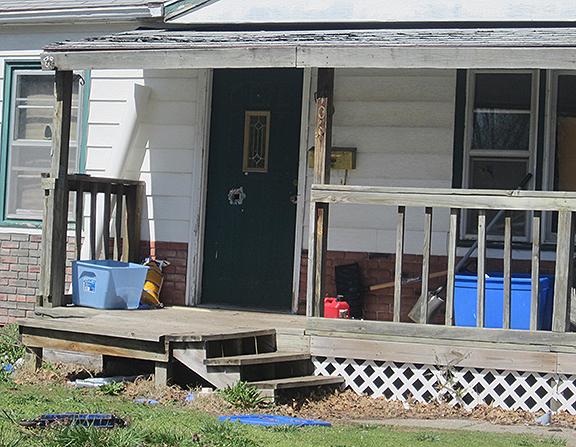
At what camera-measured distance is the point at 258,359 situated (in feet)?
30.2

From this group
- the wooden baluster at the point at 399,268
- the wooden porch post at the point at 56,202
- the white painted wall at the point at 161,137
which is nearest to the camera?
the wooden baluster at the point at 399,268

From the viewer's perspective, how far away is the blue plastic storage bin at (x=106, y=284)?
10.8 m

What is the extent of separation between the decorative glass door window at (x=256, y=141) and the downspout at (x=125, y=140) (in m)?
1.17

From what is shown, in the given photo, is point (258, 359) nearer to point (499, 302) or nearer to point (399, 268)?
point (399, 268)

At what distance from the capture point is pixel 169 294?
1202 cm

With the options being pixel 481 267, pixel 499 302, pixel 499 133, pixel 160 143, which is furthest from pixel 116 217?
pixel 481 267

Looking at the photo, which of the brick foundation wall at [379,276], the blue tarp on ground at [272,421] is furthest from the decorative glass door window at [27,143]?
the blue tarp on ground at [272,421]

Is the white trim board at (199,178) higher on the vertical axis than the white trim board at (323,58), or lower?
lower

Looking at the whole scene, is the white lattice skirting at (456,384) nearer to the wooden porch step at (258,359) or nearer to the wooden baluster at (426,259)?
the wooden porch step at (258,359)

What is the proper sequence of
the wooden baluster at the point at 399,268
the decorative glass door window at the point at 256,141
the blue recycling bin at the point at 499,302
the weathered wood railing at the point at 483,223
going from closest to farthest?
the weathered wood railing at the point at 483,223
the wooden baluster at the point at 399,268
the blue recycling bin at the point at 499,302
the decorative glass door window at the point at 256,141

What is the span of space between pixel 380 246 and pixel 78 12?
4.16 m

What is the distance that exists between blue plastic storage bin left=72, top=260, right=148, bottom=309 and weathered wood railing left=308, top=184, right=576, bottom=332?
7.13 ft

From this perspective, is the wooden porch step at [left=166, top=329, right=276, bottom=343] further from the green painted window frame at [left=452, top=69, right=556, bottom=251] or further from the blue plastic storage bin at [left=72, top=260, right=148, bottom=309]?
the green painted window frame at [left=452, top=69, right=556, bottom=251]

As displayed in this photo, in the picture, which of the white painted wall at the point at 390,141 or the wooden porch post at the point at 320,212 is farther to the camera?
the white painted wall at the point at 390,141
